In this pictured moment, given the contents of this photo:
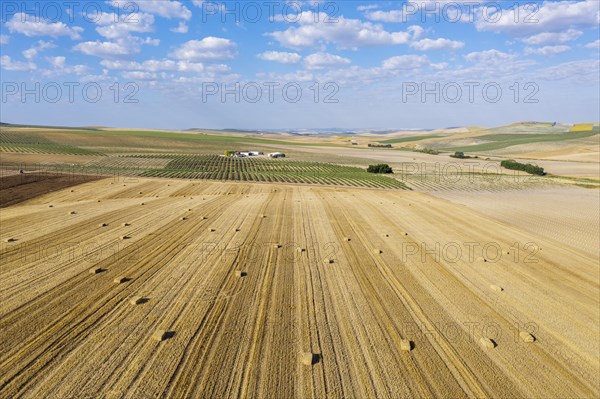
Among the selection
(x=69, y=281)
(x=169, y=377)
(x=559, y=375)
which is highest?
(x=69, y=281)

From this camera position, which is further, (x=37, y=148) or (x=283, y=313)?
(x=37, y=148)

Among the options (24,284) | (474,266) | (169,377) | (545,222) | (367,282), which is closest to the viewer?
(169,377)

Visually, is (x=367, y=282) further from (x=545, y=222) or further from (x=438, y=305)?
(x=545, y=222)

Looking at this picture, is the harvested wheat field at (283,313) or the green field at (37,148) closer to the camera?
the harvested wheat field at (283,313)

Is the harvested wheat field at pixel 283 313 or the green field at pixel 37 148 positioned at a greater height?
the green field at pixel 37 148

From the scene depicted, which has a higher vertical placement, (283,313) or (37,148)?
(37,148)

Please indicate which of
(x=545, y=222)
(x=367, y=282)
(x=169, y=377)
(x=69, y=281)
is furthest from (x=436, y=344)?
(x=545, y=222)

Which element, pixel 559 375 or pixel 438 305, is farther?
pixel 438 305

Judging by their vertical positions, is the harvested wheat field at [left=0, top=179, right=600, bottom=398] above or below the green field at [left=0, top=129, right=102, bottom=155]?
below
